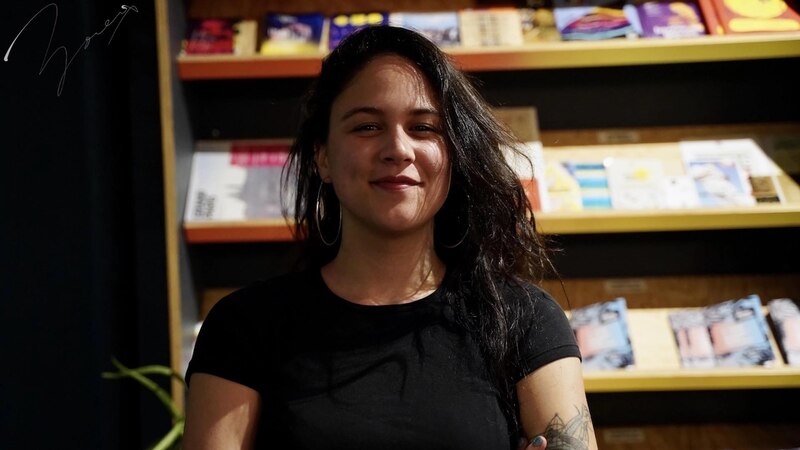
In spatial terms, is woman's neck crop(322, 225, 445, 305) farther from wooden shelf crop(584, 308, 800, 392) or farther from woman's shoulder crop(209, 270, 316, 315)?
wooden shelf crop(584, 308, 800, 392)

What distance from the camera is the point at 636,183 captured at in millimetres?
2502

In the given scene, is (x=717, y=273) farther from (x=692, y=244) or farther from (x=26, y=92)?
(x=26, y=92)

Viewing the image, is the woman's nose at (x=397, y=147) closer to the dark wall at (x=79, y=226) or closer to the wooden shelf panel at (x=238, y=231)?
the dark wall at (x=79, y=226)

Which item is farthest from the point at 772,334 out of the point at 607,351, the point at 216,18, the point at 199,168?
the point at 216,18

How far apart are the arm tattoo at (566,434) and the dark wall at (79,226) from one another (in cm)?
110

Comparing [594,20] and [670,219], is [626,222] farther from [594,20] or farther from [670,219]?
[594,20]

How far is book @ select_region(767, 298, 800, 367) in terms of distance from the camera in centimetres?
236

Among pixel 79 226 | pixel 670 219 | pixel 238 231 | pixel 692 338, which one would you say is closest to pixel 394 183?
pixel 79 226

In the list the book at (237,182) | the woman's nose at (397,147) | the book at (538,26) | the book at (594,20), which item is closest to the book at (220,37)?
the book at (237,182)

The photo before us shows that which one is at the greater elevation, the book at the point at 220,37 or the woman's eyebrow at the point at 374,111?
the book at the point at 220,37

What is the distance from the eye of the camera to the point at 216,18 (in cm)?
266

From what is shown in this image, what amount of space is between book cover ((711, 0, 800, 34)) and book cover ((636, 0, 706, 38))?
0.23ft

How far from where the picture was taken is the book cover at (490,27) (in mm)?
2441

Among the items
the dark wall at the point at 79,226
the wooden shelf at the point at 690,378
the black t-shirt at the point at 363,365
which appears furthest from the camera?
the wooden shelf at the point at 690,378
